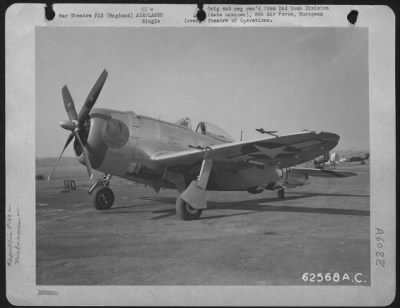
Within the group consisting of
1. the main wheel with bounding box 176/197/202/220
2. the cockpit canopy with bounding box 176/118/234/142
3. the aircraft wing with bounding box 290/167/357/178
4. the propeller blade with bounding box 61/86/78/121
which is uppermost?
the propeller blade with bounding box 61/86/78/121

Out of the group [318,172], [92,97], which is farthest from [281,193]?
[92,97]

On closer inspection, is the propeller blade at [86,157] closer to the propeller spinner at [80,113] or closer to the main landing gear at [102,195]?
the propeller spinner at [80,113]

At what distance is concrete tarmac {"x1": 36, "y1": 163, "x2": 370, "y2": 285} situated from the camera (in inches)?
96.9

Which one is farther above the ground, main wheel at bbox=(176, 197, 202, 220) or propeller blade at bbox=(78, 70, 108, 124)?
propeller blade at bbox=(78, 70, 108, 124)

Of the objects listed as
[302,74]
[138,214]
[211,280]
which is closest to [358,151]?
[302,74]

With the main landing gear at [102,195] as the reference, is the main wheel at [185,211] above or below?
below

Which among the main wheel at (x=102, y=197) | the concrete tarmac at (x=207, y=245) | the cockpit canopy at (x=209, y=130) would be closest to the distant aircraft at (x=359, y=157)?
the concrete tarmac at (x=207, y=245)

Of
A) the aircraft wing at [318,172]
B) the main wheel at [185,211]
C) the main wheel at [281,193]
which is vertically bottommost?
the main wheel at [185,211]

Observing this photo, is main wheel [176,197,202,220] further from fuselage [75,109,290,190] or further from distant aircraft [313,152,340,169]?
distant aircraft [313,152,340,169]

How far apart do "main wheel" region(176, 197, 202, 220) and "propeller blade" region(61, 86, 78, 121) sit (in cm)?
119

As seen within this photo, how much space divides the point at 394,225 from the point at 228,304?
4.68 feet

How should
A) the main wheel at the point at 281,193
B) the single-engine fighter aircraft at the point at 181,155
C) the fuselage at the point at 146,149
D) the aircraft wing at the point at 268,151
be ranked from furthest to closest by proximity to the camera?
the main wheel at the point at 281,193, the fuselage at the point at 146,149, the single-engine fighter aircraft at the point at 181,155, the aircraft wing at the point at 268,151

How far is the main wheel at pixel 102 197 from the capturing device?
3.28 meters

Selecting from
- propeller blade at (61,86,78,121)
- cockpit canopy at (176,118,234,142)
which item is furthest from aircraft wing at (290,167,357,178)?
propeller blade at (61,86,78,121)
